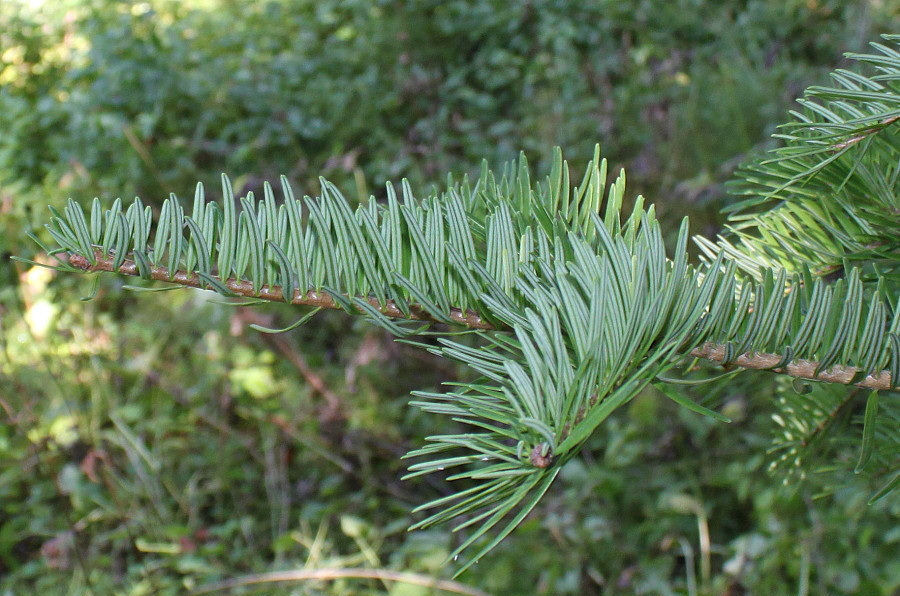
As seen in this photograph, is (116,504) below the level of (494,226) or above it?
below

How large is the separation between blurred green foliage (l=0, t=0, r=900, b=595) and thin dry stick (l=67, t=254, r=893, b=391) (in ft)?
0.92

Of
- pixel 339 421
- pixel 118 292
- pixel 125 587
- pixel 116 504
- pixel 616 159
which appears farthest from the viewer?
pixel 616 159

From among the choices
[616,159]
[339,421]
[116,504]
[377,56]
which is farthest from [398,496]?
[377,56]

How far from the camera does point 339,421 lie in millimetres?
1507

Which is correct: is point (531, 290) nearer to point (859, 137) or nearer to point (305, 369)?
point (859, 137)

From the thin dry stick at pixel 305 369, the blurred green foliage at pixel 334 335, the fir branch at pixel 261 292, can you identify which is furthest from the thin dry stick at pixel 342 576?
the fir branch at pixel 261 292

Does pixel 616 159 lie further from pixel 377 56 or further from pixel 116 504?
pixel 116 504

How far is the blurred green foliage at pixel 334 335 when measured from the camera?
122 centimetres

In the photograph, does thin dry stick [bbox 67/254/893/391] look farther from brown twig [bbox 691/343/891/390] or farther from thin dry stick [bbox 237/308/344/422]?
thin dry stick [bbox 237/308/344/422]

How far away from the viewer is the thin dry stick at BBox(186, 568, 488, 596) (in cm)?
109

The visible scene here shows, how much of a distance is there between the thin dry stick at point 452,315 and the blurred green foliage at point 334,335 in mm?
281

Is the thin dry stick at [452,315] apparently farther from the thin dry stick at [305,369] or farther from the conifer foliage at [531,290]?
the thin dry stick at [305,369]

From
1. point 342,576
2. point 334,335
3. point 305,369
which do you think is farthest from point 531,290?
point 334,335

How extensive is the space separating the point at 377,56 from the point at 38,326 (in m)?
1.16
